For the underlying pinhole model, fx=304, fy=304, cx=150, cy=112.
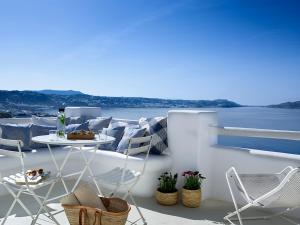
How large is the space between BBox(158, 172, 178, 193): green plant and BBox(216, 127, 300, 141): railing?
0.84 metres

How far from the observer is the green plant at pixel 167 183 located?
3711mm

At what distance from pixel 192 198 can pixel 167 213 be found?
37cm

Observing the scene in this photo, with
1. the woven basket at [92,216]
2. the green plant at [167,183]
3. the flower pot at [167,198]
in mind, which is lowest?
the flower pot at [167,198]

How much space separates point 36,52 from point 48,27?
1335 mm

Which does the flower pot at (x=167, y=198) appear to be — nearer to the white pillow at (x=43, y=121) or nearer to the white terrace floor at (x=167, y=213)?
the white terrace floor at (x=167, y=213)

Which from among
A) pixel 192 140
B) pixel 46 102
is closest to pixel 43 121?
pixel 46 102

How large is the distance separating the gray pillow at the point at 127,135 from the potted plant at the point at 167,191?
0.63 meters

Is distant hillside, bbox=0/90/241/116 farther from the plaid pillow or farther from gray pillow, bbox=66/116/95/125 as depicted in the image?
the plaid pillow

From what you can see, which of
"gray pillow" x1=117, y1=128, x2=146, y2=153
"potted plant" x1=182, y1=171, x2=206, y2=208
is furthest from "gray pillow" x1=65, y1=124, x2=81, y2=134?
"potted plant" x1=182, y1=171, x2=206, y2=208

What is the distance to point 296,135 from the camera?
3.18 m

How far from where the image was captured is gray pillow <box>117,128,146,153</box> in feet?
13.4

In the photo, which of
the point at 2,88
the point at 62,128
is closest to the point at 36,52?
the point at 2,88

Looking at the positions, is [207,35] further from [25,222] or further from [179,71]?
[25,222]

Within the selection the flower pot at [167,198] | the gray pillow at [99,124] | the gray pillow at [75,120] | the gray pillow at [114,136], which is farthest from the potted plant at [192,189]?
the gray pillow at [75,120]
